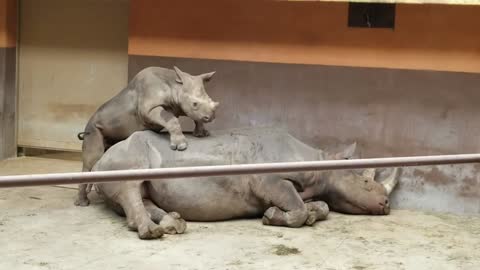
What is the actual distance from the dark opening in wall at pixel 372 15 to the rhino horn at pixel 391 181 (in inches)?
48.6

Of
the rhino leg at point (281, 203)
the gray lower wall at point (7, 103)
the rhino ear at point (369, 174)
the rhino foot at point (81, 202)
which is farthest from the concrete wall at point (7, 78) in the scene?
the rhino ear at point (369, 174)

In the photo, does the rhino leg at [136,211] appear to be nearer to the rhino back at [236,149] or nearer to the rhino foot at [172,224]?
the rhino foot at [172,224]

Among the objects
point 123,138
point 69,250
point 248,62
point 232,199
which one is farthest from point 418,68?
point 69,250

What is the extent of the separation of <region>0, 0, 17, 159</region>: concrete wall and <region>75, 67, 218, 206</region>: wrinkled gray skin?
2065 millimetres

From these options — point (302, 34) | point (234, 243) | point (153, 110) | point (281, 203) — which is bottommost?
point (234, 243)

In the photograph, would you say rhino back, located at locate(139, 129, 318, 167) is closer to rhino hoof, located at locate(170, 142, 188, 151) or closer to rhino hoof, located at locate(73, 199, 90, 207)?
rhino hoof, located at locate(170, 142, 188, 151)

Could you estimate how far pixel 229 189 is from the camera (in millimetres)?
6426

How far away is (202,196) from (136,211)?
0.57 metres

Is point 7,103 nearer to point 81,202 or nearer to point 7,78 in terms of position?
point 7,78

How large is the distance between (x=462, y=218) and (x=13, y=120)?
15.6 ft

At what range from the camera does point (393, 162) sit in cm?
331

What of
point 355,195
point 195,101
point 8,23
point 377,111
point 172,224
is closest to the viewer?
point 172,224

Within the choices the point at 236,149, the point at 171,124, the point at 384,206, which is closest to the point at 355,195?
the point at 384,206

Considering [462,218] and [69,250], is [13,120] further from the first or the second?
[462,218]
